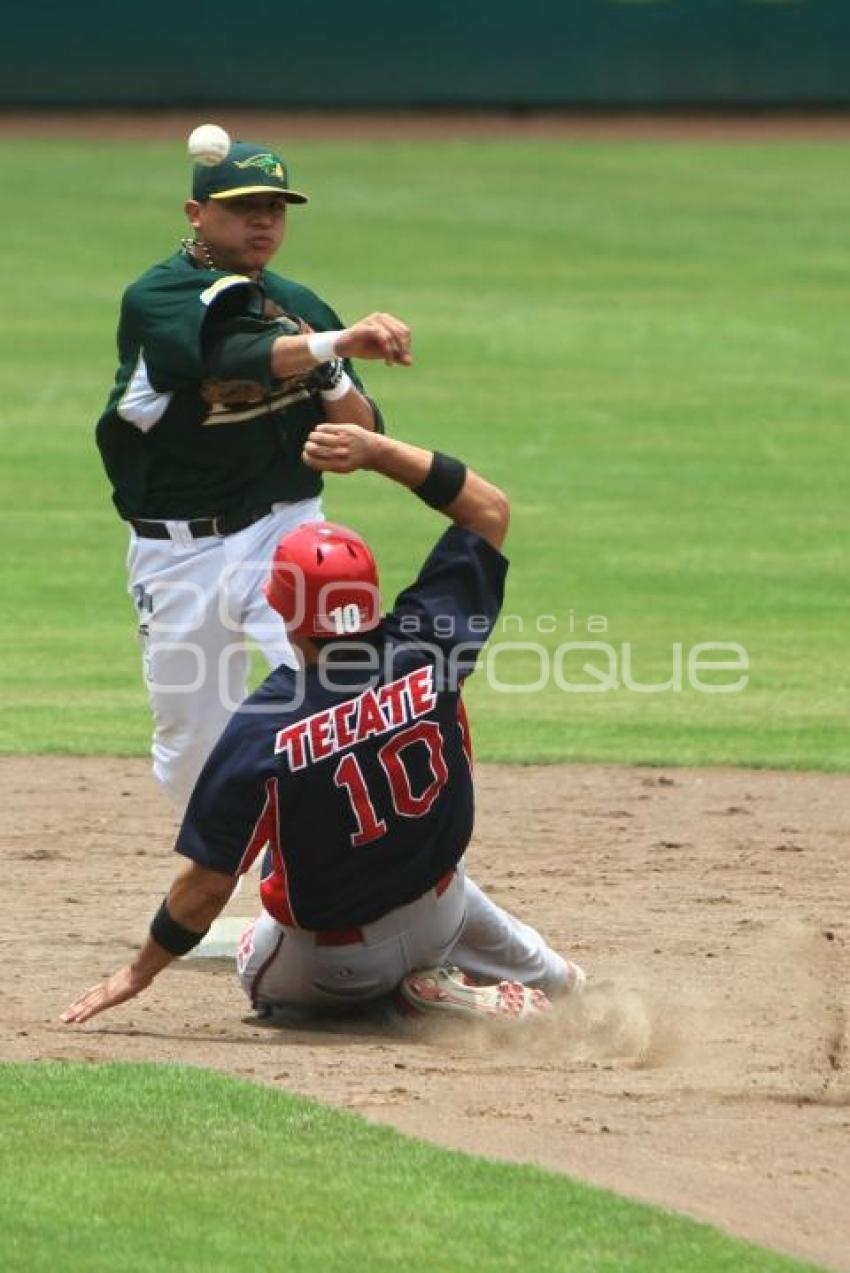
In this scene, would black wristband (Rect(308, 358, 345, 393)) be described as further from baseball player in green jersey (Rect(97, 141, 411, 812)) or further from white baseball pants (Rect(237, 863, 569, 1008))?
white baseball pants (Rect(237, 863, 569, 1008))

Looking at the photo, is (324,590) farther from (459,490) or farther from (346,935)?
(346,935)

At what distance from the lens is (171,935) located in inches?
226

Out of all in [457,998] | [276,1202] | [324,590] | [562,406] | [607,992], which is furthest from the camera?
[562,406]

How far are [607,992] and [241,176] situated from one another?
247 cm

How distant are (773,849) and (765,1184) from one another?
11.1ft

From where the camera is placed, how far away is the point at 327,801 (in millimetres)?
5777

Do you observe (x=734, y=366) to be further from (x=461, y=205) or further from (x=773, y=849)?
(x=773, y=849)

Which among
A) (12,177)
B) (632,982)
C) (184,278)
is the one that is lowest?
(12,177)

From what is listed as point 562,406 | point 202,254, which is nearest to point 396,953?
point 202,254

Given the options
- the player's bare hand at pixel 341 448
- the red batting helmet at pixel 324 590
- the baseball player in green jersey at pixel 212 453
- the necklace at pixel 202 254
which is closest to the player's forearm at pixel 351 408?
the baseball player in green jersey at pixel 212 453

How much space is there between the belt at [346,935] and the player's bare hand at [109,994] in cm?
47

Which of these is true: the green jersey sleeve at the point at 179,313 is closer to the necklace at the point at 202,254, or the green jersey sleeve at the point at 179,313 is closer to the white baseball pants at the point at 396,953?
the necklace at the point at 202,254

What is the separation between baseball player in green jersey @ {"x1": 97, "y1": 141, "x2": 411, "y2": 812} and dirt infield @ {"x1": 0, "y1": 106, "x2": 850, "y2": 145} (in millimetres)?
26571

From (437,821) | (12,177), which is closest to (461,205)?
(12,177)
